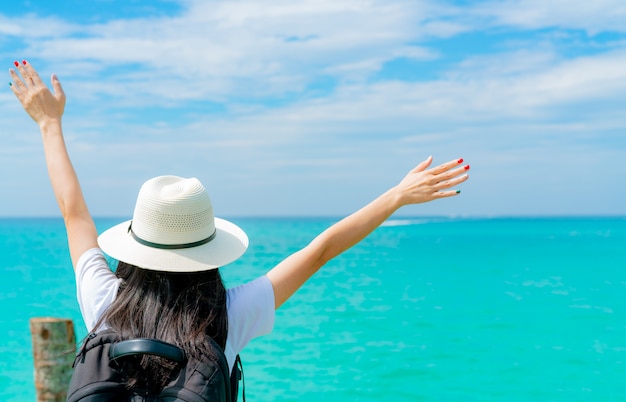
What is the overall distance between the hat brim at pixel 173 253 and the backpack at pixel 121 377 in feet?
1.00

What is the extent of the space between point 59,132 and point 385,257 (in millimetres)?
50165

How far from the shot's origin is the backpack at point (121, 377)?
204cm

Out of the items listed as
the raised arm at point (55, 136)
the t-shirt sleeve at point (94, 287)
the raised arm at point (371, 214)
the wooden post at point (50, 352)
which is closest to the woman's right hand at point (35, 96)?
the raised arm at point (55, 136)

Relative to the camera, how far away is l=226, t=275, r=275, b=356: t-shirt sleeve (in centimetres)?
241

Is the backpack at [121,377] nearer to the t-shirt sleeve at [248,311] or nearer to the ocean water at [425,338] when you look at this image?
the t-shirt sleeve at [248,311]

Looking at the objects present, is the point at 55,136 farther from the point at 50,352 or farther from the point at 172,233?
the point at 50,352

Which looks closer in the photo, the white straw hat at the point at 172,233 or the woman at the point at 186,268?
the woman at the point at 186,268

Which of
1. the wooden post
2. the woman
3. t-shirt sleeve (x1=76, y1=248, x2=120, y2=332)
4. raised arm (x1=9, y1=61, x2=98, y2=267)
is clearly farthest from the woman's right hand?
the wooden post

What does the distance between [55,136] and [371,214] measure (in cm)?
157

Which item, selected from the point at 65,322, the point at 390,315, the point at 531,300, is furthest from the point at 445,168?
the point at 531,300

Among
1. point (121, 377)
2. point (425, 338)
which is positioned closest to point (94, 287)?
point (121, 377)

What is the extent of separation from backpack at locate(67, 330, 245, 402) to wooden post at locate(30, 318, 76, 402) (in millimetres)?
4602

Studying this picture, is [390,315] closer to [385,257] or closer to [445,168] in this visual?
[445,168]

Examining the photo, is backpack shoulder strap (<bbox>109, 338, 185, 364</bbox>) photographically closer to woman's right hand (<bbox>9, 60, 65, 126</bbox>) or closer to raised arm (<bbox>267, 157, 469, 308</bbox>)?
raised arm (<bbox>267, 157, 469, 308</bbox>)
